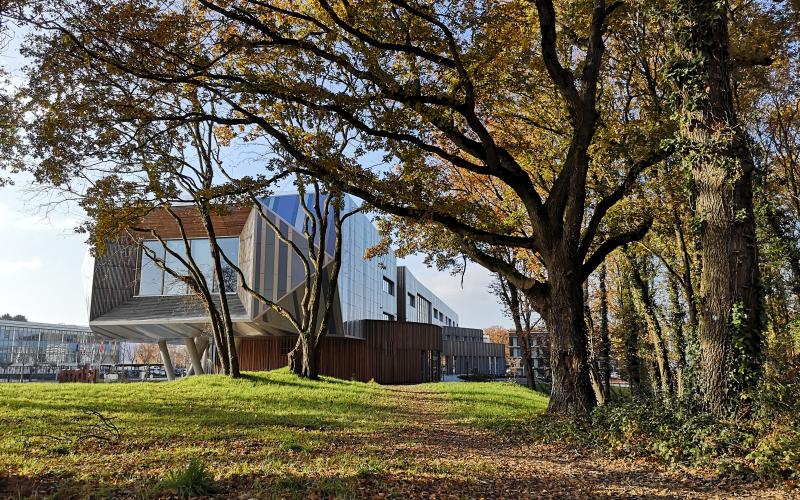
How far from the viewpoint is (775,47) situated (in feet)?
38.9

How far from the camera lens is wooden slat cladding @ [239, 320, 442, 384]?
114 feet

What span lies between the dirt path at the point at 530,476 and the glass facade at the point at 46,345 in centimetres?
6733

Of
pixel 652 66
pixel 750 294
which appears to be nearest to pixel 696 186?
pixel 750 294

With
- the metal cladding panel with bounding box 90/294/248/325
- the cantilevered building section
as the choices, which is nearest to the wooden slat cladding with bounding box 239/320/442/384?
the cantilevered building section

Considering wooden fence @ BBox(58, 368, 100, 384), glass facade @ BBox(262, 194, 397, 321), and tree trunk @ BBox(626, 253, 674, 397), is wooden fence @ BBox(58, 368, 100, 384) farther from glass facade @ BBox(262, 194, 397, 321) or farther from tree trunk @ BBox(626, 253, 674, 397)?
tree trunk @ BBox(626, 253, 674, 397)

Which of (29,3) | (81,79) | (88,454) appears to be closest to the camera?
(88,454)

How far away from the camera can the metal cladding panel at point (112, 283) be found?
31.2 meters

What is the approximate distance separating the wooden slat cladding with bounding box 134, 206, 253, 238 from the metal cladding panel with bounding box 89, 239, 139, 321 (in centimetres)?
231

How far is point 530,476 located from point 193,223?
1074 inches

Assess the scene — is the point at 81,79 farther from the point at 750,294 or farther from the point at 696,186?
the point at 750,294

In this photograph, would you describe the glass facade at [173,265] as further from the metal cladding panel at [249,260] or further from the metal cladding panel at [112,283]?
the metal cladding panel at [249,260]

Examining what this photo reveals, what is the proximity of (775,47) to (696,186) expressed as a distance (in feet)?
20.1

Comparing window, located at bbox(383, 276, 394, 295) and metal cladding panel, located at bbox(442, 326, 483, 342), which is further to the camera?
metal cladding panel, located at bbox(442, 326, 483, 342)

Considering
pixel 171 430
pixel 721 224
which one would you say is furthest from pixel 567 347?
pixel 171 430
